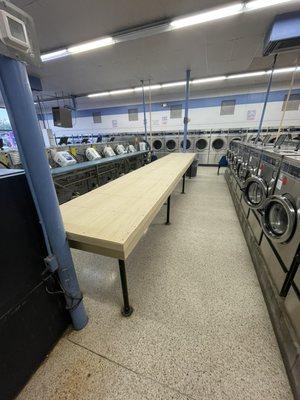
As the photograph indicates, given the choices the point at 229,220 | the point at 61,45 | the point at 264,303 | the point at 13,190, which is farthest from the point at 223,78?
the point at 13,190

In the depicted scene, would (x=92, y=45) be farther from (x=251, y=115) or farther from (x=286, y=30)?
(x=251, y=115)

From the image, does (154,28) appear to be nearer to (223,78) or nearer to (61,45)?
(61,45)

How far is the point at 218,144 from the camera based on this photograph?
6969 millimetres

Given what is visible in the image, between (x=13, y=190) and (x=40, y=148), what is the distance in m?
0.24

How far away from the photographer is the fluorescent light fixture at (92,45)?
351 centimetres

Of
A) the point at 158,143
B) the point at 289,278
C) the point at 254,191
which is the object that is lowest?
the point at 289,278

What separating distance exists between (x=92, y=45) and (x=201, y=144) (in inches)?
195

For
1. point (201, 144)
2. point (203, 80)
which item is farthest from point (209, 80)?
point (201, 144)

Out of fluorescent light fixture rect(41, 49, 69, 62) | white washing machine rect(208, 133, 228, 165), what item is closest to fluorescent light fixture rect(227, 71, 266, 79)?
white washing machine rect(208, 133, 228, 165)

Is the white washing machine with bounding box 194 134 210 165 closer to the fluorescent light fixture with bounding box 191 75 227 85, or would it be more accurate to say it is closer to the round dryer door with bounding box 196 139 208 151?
the round dryer door with bounding box 196 139 208 151

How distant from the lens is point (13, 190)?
85cm

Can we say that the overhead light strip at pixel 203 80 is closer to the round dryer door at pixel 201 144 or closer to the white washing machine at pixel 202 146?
the white washing machine at pixel 202 146

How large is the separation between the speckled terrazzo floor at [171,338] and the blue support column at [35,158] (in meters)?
0.42

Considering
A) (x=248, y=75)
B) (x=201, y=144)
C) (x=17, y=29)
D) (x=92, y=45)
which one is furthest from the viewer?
(x=201, y=144)
